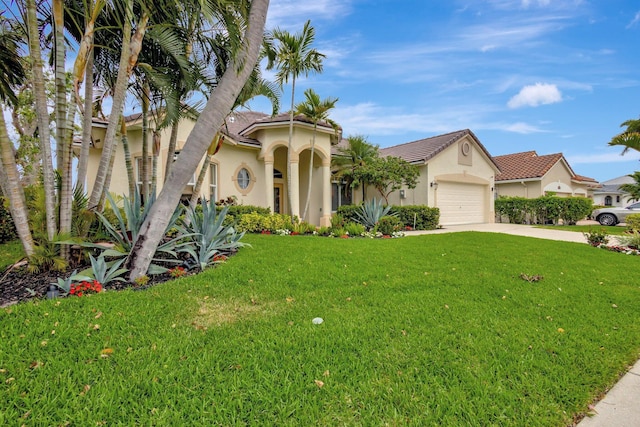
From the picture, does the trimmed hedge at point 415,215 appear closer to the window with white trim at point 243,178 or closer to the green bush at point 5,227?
the window with white trim at point 243,178

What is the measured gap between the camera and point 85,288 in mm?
4254

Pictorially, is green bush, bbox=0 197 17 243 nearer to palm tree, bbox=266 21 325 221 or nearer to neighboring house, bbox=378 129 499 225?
palm tree, bbox=266 21 325 221

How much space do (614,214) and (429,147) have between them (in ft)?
41.8

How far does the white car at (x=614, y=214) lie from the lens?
60.2 ft

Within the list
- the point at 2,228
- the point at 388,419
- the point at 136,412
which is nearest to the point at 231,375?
the point at 136,412

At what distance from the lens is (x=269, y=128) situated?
14391 millimetres

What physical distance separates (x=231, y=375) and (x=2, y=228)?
12.0 m

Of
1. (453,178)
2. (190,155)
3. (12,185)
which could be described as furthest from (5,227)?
(453,178)

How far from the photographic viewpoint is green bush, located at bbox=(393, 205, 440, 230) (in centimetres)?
1527

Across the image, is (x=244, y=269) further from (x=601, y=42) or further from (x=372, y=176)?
(x=601, y=42)

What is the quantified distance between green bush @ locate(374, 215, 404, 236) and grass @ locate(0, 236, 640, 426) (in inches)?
260

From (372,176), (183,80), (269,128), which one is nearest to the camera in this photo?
(183,80)

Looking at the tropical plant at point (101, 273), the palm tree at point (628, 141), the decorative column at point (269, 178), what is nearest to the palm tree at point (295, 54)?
the decorative column at point (269, 178)

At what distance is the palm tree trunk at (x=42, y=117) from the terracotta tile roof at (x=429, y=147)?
15.5 metres
